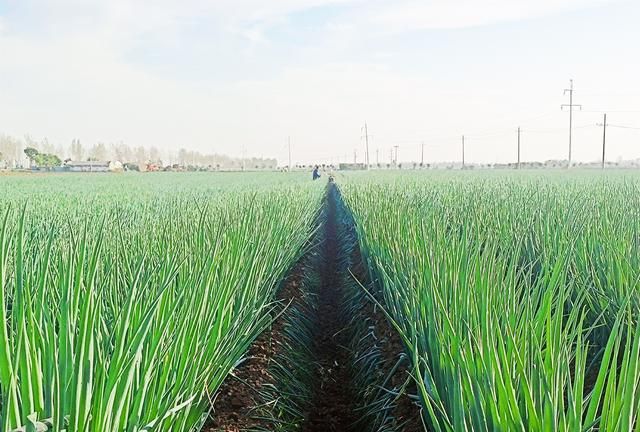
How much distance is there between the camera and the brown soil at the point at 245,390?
2.79 metres

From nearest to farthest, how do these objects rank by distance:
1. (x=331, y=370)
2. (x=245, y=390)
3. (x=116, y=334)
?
1. (x=116, y=334)
2. (x=245, y=390)
3. (x=331, y=370)

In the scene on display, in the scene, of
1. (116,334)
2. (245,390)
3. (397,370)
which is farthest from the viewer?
(397,370)

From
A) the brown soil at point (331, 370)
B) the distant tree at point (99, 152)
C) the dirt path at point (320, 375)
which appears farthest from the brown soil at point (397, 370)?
the distant tree at point (99, 152)

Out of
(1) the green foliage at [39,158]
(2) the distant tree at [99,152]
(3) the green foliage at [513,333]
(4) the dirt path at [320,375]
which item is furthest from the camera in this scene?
(2) the distant tree at [99,152]

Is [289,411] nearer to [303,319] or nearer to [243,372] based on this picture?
[243,372]

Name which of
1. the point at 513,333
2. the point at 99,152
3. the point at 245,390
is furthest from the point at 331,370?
the point at 99,152

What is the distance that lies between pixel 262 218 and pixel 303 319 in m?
0.95

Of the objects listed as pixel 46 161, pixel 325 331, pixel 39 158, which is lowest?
pixel 325 331

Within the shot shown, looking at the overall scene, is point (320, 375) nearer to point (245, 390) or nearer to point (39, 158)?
point (245, 390)

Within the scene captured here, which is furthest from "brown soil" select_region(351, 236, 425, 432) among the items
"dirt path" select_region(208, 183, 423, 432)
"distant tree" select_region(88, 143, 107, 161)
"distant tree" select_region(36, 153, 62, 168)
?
"distant tree" select_region(88, 143, 107, 161)

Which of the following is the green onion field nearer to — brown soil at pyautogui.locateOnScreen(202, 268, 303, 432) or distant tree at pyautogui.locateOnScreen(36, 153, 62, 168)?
brown soil at pyautogui.locateOnScreen(202, 268, 303, 432)

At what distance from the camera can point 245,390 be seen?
3199 mm

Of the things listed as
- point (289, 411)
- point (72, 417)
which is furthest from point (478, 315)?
point (289, 411)

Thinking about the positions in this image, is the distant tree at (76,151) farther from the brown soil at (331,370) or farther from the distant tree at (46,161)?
the brown soil at (331,370)
